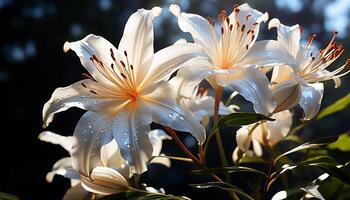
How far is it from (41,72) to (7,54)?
59cm

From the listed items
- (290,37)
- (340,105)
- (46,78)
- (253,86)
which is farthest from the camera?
(46,78)

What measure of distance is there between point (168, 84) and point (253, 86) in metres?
0.10

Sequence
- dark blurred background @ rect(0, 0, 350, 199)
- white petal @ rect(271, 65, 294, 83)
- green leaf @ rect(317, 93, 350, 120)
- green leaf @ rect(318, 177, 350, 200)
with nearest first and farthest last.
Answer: white petal @ rect(271, 65, 294, 83), green leaf @ rect(318, 177, 350, 200), green leaf @ rect(317, 93, 350, 120), dark blurred background @ rect(0, 0, 350, 199)

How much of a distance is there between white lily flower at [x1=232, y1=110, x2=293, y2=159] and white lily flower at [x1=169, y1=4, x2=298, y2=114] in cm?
11

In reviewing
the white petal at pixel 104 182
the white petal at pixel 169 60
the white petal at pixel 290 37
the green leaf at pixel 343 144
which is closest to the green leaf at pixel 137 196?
the white petal at pixel 104 182

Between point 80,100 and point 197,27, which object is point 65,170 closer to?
point 80,100

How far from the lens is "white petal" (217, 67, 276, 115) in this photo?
24.9 inches

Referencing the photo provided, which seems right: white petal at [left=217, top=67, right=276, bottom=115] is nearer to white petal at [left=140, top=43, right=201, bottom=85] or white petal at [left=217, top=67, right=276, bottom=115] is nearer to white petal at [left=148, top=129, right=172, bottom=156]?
white petal at [left=140, top=43, right=201, bottom=85]

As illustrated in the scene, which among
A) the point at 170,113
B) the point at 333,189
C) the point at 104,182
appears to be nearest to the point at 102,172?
the point at 104,182

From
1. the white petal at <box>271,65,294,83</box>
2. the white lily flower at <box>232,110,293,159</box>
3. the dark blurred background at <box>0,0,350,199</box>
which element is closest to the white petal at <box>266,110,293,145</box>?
the white lily flower at <box>232,110,293,159</box>

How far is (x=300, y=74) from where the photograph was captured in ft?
2.42

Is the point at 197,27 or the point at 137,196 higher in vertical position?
the point at 197,27

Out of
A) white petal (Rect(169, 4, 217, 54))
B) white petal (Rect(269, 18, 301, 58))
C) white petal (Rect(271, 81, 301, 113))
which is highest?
white petal (Rect(169, 4, 217, 54))

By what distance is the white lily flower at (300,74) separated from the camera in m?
0.65
